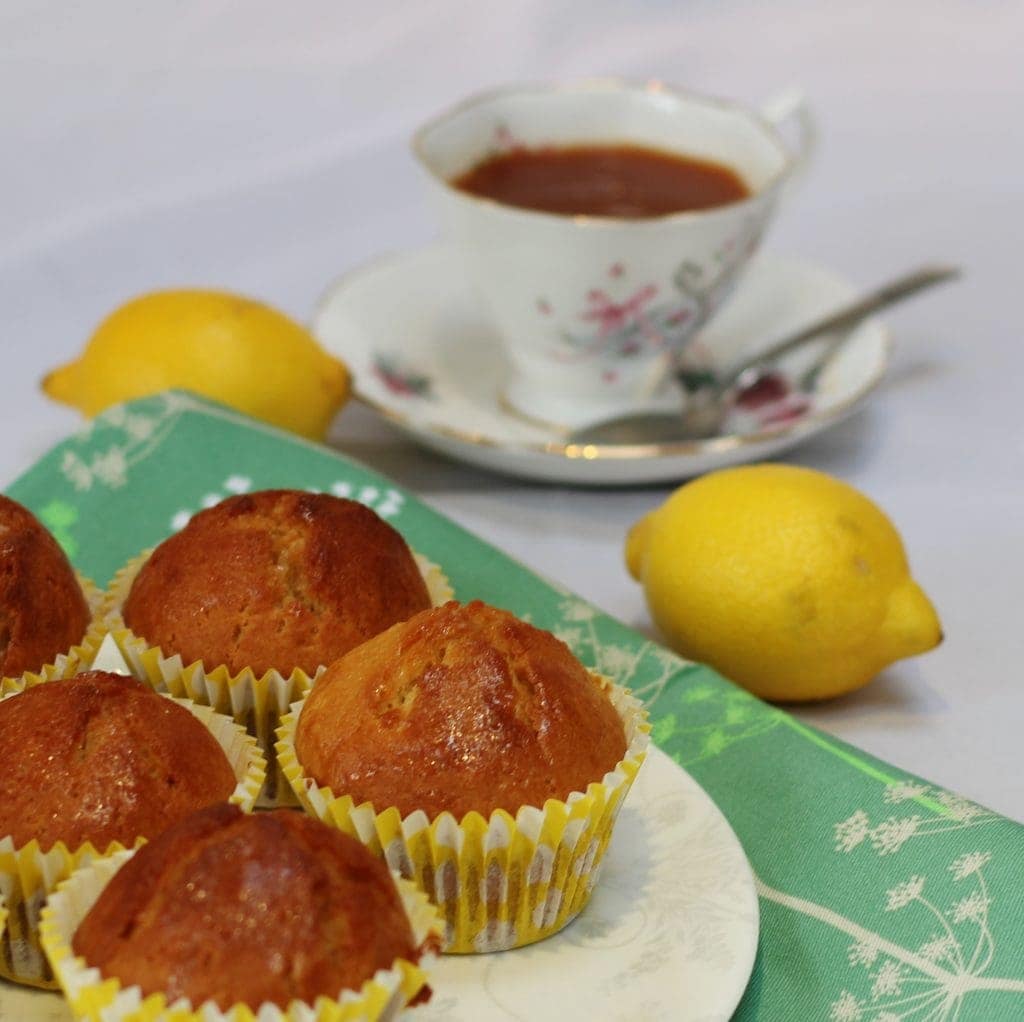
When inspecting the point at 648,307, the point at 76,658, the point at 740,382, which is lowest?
the point at 740,382

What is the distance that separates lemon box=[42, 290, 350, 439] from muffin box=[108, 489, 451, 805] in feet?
2.06

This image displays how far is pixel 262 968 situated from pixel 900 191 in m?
2.73

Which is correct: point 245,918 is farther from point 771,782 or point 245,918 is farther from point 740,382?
point 740,382

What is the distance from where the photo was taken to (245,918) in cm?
113

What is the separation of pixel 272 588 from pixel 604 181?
114 cm

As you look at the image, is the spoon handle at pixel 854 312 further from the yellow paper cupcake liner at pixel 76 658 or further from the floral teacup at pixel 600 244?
the yellow paper cupcake liner at pixel 76 658

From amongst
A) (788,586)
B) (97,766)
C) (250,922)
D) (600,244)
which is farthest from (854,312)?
(250,922)

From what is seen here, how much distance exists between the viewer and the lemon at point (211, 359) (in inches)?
87.6

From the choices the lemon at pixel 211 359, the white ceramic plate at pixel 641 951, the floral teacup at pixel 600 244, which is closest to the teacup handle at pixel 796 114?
the floral teacup at pixel 600 244

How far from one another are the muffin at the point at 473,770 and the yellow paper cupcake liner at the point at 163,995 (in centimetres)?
11

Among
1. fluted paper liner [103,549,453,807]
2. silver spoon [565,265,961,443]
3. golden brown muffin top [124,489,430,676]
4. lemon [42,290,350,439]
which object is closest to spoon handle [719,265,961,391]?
silver spoon [565,265,961,443]

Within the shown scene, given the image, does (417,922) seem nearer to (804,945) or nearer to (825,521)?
(804,945)

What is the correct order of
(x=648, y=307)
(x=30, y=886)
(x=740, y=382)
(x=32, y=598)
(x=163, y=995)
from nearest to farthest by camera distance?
(x=163, y=995), (x=30, y=886), (x=32, y=598), (x=648, y=307), (x=740, y=382)

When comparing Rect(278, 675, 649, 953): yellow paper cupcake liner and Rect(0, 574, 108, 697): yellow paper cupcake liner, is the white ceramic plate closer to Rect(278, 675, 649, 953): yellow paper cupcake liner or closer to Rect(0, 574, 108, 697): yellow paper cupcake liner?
Rect(278, 675, 649, 953): yellow paper cupcake liner
